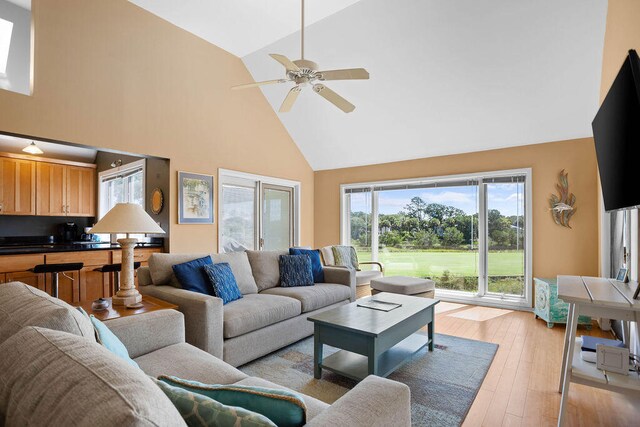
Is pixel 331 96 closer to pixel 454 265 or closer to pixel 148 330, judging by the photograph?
pixel 148 330

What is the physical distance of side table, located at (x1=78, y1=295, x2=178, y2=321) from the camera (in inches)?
81.8

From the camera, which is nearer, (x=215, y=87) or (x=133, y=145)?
(x=133, y=145)

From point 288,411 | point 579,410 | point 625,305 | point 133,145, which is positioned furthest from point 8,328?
point 133,145

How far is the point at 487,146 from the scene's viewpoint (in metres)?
4.77

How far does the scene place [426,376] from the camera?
255 cm

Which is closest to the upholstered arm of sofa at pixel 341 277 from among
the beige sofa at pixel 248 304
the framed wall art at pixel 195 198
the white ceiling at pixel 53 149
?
the beige sofa at pixel 248 304

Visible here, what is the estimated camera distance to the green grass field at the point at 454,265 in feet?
15.4

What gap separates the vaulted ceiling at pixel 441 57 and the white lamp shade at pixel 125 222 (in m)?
2.65

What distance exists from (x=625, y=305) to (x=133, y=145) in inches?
179

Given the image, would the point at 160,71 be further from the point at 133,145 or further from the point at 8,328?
the point at 8,328

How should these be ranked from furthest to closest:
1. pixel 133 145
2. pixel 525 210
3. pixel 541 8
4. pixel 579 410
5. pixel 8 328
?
pixel 525 210, pixel 133 145, pixel 541 8, pixel 579 410, pixel 8 328

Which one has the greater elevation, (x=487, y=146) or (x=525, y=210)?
(x=487, y=146)

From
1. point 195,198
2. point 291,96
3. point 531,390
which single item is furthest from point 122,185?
point 531,390

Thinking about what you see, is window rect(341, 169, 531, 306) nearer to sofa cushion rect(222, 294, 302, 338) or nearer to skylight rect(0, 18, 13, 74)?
sofa cushion rect(222, 294, 302, 338)
